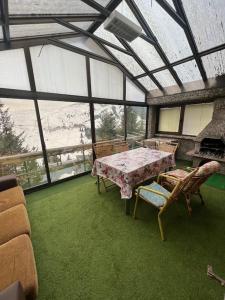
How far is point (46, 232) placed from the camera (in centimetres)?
191

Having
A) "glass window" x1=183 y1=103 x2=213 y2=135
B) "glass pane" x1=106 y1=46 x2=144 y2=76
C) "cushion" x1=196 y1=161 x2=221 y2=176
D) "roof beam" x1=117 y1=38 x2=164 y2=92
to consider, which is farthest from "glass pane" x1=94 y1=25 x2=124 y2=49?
"cushion" x1=196 y1=161 x2=221 y2=176

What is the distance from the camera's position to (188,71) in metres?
3.47

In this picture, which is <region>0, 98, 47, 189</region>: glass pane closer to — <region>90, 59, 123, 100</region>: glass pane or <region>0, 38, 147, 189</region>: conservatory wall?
<region>0, 38, 147, 189</region>: conservatory wall

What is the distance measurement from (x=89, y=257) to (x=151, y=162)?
5.03ft

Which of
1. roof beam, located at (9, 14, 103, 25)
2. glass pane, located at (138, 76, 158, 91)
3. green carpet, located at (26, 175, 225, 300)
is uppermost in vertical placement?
roof beam, located at (9, 14, 103, 25)

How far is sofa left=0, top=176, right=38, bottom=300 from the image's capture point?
2.99 feet

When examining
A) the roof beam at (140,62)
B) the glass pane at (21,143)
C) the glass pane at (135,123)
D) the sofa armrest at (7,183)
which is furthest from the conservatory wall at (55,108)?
the sofa armrest at (7,183)

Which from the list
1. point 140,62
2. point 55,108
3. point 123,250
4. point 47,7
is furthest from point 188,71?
point 123,250

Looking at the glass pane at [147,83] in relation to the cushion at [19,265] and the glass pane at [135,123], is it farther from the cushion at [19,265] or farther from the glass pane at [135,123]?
the cushion at [19,265]

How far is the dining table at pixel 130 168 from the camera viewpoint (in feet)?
6.66

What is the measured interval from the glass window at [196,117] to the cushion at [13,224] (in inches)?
187

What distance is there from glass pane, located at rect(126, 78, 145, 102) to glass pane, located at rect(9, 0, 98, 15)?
Result: 240 centimetres

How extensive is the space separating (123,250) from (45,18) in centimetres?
316

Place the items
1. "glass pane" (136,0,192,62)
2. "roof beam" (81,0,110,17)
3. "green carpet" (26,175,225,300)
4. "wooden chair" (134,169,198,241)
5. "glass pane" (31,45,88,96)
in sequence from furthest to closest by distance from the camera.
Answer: "glass pane" (31,45,88,96) < "glass pane" (136,0,192,62) < "roof beam" (81,0,110,17) < "wooden chair" (134,169,198,241) < "green carpet" (26,175,225,300)
